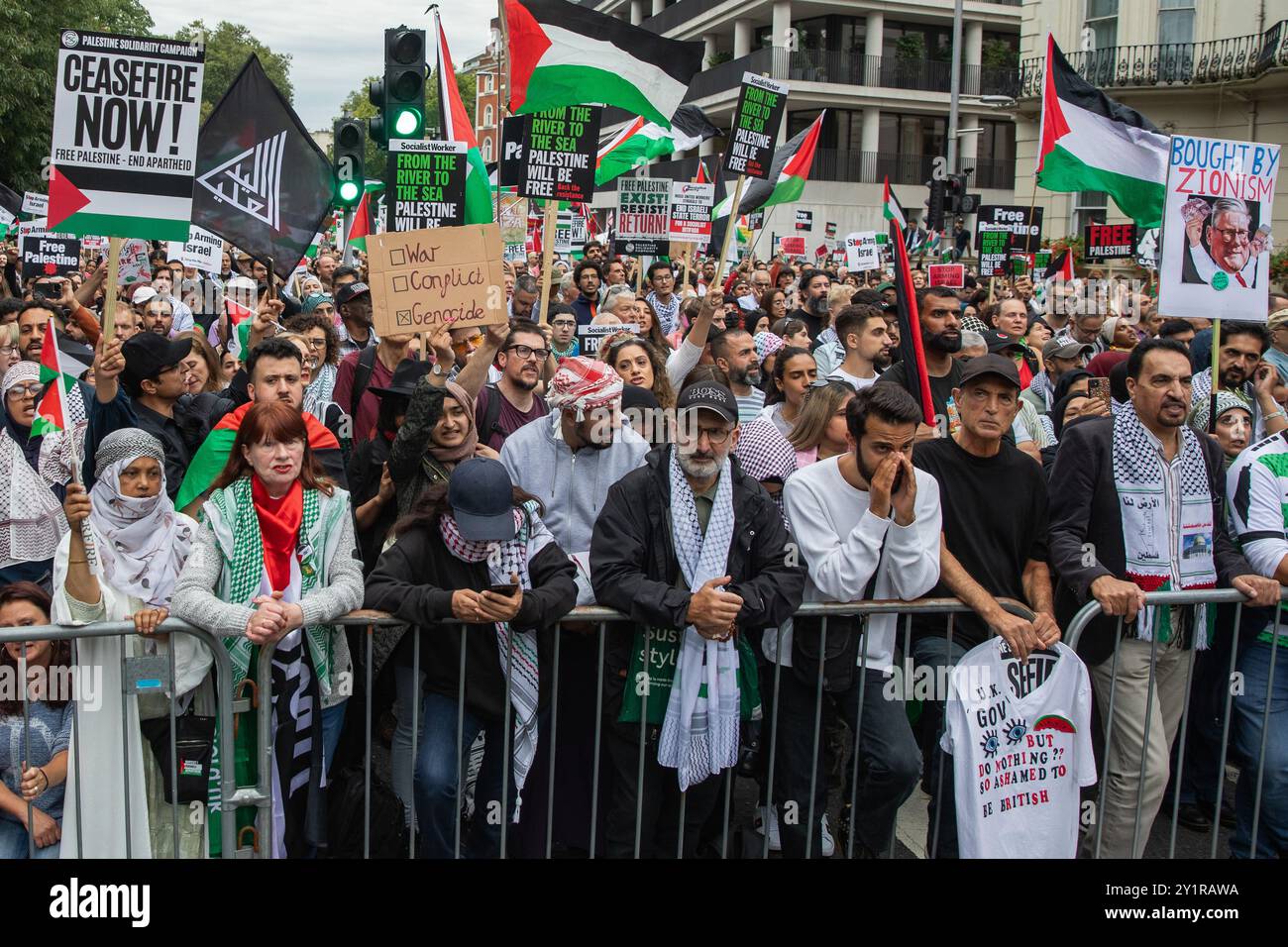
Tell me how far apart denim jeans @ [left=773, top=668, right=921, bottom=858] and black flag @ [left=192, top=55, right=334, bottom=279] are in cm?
384

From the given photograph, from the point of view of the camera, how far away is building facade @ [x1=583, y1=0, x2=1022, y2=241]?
42875 mm

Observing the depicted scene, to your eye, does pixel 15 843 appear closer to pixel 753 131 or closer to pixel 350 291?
pixel 350 291

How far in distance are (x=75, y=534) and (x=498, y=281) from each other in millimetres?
2687

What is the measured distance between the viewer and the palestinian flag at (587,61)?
848 centimetres

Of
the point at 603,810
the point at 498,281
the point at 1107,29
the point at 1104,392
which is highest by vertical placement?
the point at 1107,29

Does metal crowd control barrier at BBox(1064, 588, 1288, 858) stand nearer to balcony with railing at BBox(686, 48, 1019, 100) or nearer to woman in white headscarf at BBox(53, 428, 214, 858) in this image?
woman in white headscarf at BBox(53, 428, 214, 858)

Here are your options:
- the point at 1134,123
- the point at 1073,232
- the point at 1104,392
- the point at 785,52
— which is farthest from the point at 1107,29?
the point at 1104,392

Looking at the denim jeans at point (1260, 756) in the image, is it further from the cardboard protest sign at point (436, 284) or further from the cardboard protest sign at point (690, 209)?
the cardboard protest sign at point (690, 209)

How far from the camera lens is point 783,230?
43.9 m

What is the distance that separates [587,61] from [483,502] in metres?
5.42

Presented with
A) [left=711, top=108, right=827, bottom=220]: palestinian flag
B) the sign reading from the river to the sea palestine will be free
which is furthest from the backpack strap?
[left=711, top=108, right=827, bottom=220]: palestinian flag

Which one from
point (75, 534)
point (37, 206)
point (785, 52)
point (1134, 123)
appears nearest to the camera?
point (75, 534)

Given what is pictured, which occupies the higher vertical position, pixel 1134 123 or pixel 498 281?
pixel 1134 123
